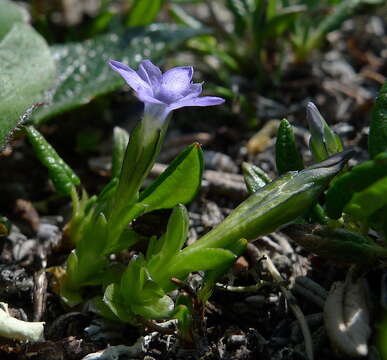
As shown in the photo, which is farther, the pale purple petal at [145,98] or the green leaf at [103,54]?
the green leaf at [103,54]

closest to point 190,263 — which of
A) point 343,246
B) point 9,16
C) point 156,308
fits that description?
point 156,308

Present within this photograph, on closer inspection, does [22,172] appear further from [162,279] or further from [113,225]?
[162,279]

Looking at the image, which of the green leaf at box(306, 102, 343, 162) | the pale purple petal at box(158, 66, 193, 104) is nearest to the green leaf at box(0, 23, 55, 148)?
the pale purple petal at box(158, 66, 193, 104)

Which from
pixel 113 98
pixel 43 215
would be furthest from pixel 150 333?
pixel 113 98

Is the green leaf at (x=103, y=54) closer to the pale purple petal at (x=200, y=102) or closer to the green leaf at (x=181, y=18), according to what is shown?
the green leaf at (x=181, y=18)

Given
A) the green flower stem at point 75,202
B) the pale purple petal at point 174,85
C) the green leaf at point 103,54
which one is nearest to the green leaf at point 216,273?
the pale purple petal at point 174,85

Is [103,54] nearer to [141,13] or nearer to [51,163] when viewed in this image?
[141,13]

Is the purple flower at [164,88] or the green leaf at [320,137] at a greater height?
the purple flower at [164,88]
